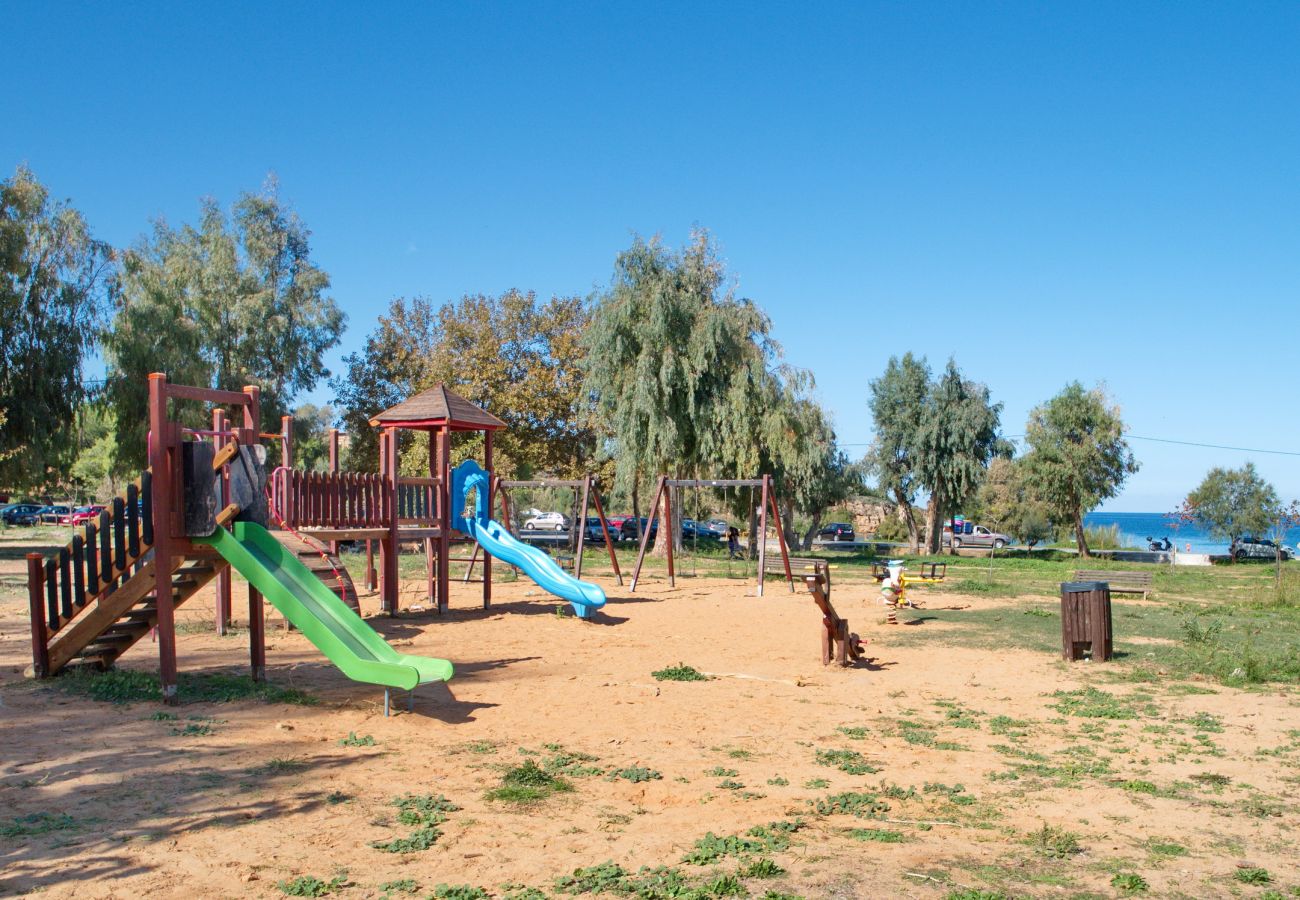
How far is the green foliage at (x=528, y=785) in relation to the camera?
20.2 ft

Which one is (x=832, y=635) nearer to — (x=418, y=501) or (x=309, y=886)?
(x=418, y=501)

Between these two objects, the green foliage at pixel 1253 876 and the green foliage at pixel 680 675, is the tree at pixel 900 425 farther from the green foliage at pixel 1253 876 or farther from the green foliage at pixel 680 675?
the green foliage at pixel 1253 876

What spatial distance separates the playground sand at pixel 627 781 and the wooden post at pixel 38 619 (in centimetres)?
28

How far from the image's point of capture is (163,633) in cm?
881

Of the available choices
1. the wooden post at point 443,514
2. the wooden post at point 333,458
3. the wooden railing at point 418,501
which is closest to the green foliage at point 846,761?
the wooden railing at point 418,501

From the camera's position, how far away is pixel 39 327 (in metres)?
31.0

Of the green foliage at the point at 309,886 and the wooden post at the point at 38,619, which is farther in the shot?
the wooden post at the point at 38,619

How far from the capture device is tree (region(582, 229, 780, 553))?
31.7 metres

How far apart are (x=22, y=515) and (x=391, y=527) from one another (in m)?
54.1

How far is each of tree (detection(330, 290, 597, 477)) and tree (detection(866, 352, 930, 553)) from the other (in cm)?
1276

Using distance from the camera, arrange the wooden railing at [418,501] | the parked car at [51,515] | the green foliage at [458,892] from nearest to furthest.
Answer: the green foliage at [458,892] → the wooden railing at [418,501] → the parked car at [51,515]

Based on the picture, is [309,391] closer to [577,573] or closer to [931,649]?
[577,573]

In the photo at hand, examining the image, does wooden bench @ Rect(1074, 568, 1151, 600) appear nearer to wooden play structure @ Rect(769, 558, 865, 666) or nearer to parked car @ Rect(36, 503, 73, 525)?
wooden play structure @ Rect(769, 558, 865, 666)

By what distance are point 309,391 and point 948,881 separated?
131 ft
